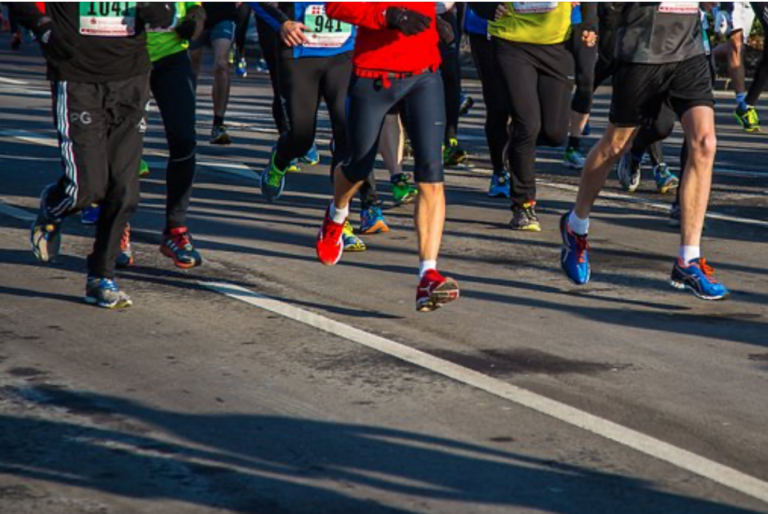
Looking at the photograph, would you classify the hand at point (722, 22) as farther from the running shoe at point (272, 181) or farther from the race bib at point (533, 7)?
the running shoe at point (272, 181)

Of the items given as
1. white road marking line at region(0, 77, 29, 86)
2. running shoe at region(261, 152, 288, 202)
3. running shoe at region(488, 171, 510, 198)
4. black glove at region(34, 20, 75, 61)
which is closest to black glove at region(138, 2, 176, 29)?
black glove at region(34, 20, 75, 61)

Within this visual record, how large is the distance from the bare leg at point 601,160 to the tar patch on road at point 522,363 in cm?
190

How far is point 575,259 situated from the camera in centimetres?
890

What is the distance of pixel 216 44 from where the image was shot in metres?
15.9

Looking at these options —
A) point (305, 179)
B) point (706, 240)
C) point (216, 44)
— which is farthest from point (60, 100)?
point (216, 44)

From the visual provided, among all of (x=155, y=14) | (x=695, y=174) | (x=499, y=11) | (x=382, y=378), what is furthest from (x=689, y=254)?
(x=155, y=14)

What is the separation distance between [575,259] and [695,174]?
2.75 ft

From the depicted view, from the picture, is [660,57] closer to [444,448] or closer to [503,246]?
[503,246]

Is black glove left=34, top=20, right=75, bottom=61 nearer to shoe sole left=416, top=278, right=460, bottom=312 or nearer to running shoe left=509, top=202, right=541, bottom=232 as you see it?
shoe sole left=416, top=278, right=460, bottom=312

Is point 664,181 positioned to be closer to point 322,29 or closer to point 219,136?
point 322,29

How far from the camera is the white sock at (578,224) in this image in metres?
8.96

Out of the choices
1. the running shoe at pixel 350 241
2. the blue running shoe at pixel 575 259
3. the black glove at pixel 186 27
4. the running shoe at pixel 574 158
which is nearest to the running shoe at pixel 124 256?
the black glove at pixel 186 27

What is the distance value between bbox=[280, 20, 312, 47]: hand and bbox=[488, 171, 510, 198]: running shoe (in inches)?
117

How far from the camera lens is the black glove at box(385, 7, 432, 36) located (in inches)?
304
